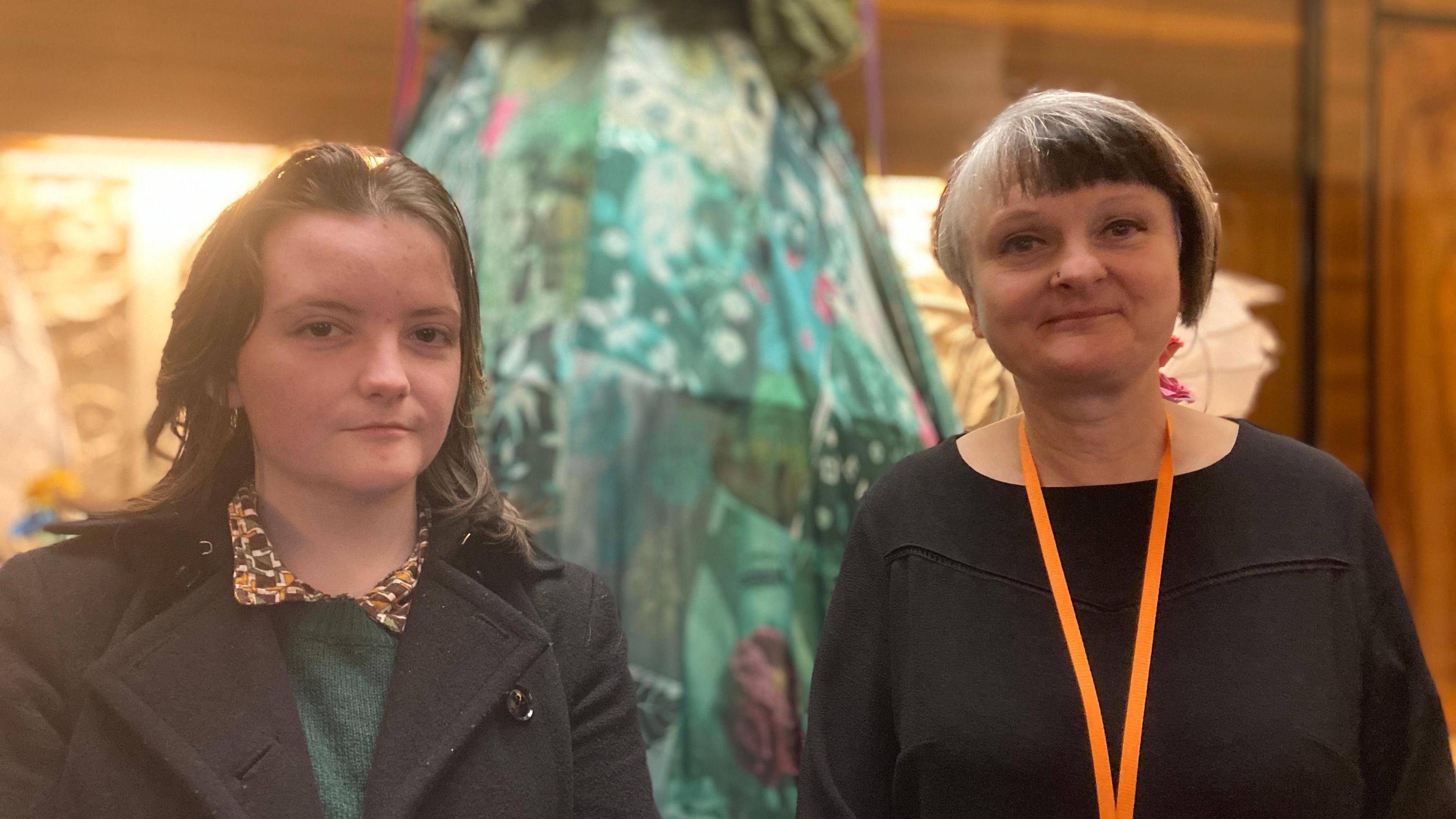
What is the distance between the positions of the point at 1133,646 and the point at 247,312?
0.47m

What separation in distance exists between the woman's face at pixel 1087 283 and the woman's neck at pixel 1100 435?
15mm

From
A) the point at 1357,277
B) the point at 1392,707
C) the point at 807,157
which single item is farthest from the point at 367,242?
the point at 1357,277

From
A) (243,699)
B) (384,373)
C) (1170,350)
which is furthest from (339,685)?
(1170,350)

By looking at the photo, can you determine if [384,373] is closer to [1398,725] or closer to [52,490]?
[1398,725]

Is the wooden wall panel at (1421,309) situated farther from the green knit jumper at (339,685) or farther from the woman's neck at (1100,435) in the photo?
the green knit jumper at (339,685)

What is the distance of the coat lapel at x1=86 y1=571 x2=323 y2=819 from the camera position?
58 centimetres

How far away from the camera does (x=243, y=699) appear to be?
602mm

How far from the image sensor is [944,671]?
2.10ft

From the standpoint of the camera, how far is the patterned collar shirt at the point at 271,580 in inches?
24.7

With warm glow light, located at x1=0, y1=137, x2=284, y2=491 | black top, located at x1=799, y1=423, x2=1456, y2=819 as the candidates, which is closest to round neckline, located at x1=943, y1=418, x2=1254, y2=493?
black top, located at x1=799, y1=423, x2=1456, y2=819

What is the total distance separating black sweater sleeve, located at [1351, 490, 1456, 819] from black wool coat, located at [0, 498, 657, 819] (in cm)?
37

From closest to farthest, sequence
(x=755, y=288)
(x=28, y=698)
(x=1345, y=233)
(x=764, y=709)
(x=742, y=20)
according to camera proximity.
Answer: (x=28, y=698), (x=764, y=709), (x=755, y=288), (x=742, y=20), (x=1345, y=233)

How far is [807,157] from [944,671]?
75cm

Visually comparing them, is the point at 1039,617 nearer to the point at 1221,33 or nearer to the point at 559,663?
the point at 559,663
